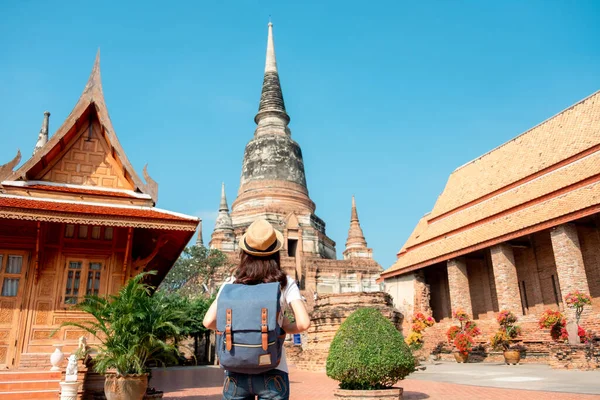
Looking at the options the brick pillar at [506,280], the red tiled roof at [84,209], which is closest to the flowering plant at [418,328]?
the brick pillar at [506,280]

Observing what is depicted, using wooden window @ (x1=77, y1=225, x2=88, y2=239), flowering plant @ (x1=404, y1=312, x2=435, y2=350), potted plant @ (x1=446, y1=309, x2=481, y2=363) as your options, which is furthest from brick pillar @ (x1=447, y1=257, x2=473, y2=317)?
wooden window @ (x1=77, y1=225, x2=88, y2=239)

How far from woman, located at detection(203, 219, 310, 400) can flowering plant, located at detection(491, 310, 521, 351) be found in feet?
47.6

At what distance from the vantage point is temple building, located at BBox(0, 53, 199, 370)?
26.9 feet

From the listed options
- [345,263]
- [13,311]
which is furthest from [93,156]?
[345,263]

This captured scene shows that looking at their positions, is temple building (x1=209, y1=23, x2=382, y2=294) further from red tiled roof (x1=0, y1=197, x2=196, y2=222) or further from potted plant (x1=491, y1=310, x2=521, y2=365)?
red tiled roof (x1=0, y1=197, x2=196, y2=222)

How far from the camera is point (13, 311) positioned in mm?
8352

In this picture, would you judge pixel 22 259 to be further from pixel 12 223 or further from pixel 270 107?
pixel 270 107

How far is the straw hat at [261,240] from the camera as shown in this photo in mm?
2363

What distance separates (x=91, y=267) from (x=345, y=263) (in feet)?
67.2

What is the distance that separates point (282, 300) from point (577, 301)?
14.2 m

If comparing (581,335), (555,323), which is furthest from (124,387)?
(555,323)

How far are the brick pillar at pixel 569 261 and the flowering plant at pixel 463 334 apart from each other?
3.06m

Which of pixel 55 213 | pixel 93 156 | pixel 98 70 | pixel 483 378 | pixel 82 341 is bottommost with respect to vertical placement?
pixel 483 378

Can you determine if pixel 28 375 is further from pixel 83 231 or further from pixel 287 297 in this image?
pixel 287 297
